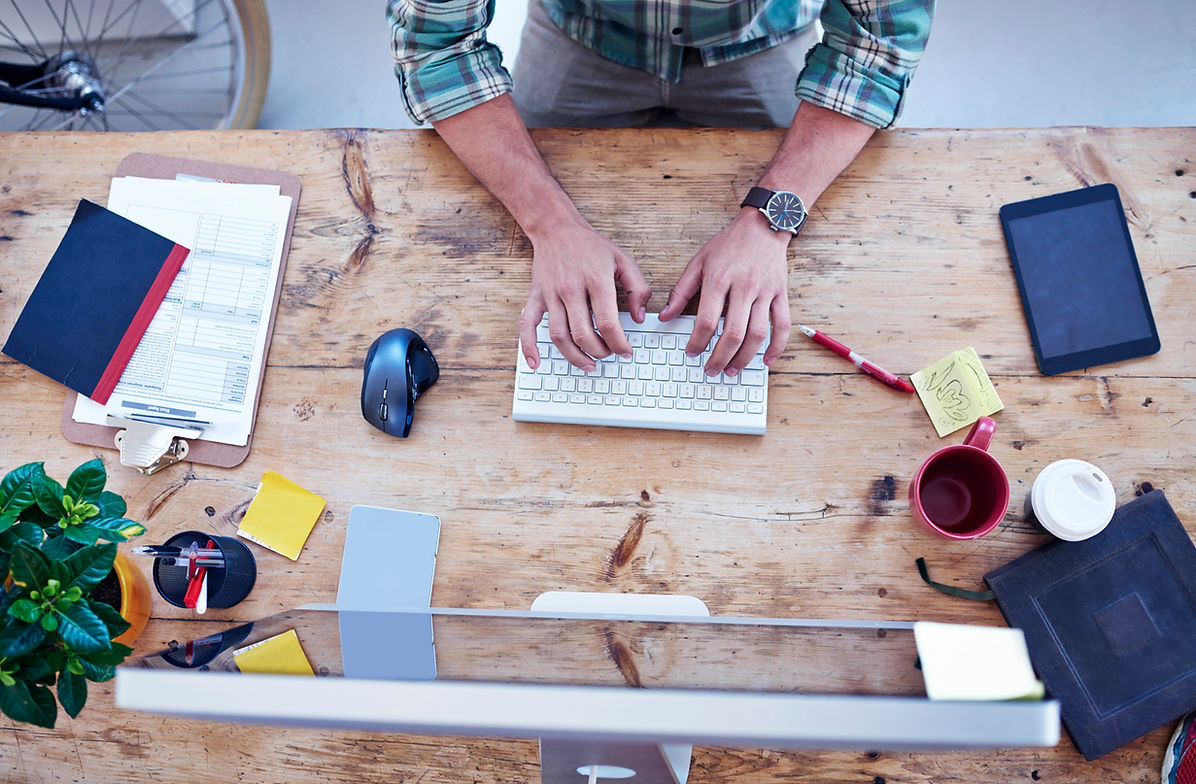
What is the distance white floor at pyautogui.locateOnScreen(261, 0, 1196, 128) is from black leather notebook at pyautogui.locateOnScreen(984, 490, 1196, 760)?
1.24 metres

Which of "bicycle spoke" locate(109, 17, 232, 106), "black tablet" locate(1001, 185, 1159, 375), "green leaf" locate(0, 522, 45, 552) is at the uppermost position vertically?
"bicycle spoke" locate(109, 17, 232, 106)

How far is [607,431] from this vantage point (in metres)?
0.88

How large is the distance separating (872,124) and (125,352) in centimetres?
101

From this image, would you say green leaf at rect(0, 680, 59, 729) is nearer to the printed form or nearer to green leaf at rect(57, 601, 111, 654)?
green leaf at rect(57, 601, 111, 654)

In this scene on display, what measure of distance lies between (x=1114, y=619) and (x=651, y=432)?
55cm

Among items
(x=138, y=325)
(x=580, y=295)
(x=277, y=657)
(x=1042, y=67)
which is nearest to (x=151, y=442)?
(x=138, y=325)

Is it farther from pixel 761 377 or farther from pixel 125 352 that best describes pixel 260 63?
pixel 761 377

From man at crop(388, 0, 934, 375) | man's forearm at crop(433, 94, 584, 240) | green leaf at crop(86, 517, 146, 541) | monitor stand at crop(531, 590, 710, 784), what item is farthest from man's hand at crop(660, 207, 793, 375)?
green leaf at crop(86, 517, 146, 541)

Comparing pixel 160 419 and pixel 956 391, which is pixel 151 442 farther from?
pixel 956 391

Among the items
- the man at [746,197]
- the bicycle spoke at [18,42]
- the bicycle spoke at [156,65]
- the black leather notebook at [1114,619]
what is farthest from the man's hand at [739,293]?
the bicycle spoke at [18,42]

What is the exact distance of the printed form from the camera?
0.91m

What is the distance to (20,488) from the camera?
68 centimetres

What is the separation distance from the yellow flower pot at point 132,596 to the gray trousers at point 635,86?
91 centimetres

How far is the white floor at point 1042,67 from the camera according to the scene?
170 centimetres
